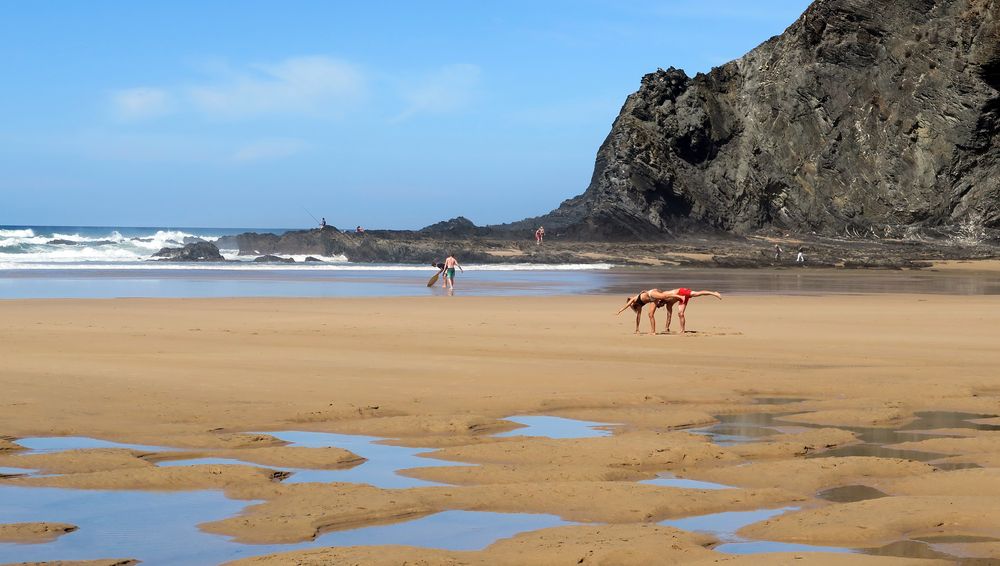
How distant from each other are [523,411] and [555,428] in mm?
901

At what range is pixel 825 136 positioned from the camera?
77438mm

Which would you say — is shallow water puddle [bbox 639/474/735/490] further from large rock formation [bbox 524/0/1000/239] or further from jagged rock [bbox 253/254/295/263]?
large rock formation [bbox 524/0/1000/239]

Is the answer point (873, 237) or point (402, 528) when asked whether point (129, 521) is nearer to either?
point (402, 528)

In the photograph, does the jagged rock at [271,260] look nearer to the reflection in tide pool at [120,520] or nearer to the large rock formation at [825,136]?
the large rock formation at [825,136]

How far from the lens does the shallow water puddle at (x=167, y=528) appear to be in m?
5.27

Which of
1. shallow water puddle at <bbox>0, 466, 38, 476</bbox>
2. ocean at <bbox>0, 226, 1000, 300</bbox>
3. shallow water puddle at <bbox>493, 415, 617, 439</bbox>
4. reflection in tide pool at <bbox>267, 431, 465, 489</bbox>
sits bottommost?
shallow water puddle at <bbox>493, 415, 617, 439</bbox>

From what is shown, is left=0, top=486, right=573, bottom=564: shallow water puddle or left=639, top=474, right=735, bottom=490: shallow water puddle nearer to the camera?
left=0, top=486, right=573, bottom=564: shallow water puddle

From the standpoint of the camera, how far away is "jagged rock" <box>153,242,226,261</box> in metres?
61.6

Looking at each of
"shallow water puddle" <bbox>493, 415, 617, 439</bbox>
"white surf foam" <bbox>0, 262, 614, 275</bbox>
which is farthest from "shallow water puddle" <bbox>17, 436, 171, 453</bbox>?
"white surf foam" <bbox>0, 262, 614, 275</bbox>

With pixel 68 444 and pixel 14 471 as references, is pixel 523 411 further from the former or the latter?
pixel 14 471

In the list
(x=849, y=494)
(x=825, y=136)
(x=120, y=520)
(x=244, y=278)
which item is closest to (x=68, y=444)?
(x=120, y=520)

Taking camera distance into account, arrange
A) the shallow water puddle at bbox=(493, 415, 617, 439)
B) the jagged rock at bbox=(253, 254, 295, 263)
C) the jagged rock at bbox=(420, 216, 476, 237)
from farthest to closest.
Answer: the jagged rock at bbox=(420, 216, 476, 237)
the jagged rock at bbox=(253, 254, 295, 263)
the shallow water puddle at bbox=(493, 415, 617, 439)

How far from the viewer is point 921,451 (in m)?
8.00

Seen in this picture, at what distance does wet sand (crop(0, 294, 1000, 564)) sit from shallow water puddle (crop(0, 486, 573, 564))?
16 cm
